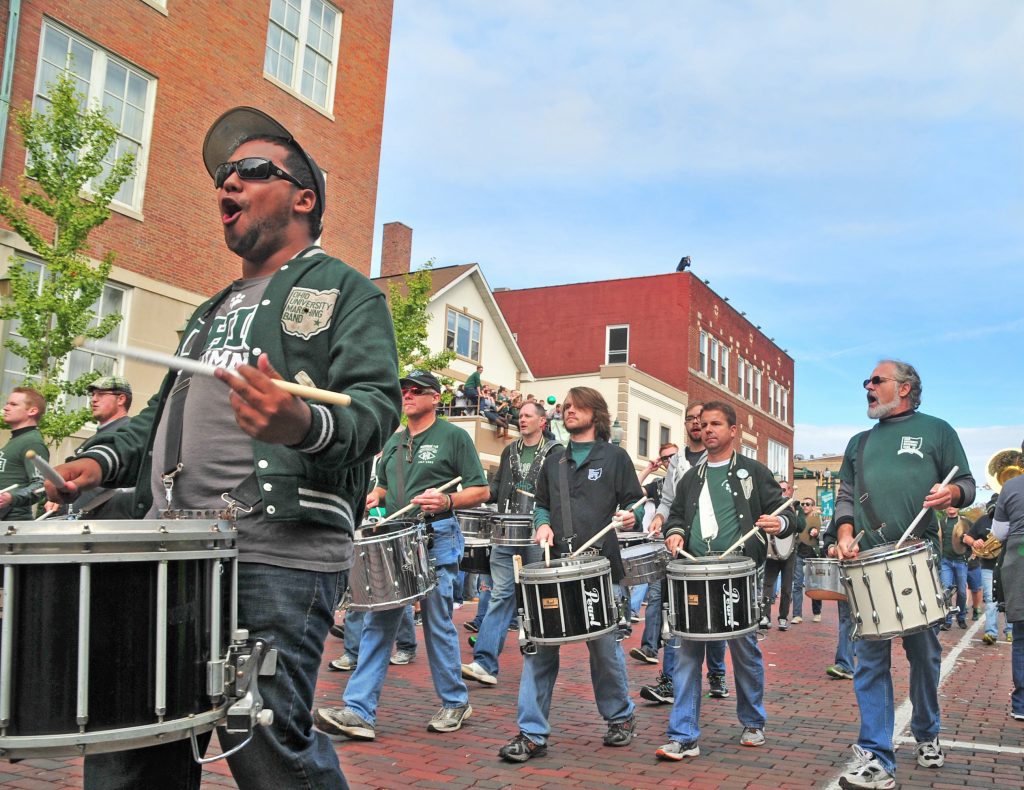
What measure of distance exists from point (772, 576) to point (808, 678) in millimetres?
3366

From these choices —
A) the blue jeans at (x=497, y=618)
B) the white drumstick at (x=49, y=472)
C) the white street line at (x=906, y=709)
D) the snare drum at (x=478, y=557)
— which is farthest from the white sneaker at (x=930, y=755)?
the white drumstick at (x=49, y=472)

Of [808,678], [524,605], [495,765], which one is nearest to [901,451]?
[524,605]

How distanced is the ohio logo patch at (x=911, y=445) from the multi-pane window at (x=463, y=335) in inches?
1084

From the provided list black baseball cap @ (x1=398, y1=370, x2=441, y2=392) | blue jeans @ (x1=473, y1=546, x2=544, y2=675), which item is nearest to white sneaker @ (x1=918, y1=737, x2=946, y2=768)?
blue jeans @ (x1=473, y1=546, x2=544, y2=675)

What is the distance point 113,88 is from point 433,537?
44.6 ft

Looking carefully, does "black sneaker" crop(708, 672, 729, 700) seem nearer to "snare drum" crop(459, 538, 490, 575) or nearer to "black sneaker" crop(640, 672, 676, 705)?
"black sneaker" crop(640, 672, 676, 705)

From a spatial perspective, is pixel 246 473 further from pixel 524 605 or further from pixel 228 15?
pixel 228 15

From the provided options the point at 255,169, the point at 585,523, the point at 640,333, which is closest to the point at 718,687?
the point at 585,523

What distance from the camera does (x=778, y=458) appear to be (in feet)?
183

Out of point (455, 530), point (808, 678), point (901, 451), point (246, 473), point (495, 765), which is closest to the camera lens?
point (246, 473)

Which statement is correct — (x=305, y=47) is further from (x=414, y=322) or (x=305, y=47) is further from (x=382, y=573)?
(x=382, y=573)

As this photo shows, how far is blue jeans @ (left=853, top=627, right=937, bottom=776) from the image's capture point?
17.9 ft

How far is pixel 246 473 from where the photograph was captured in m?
2.71

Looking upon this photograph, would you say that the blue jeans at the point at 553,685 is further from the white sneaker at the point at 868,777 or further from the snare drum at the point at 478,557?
the snare drum at the point at 478,557
